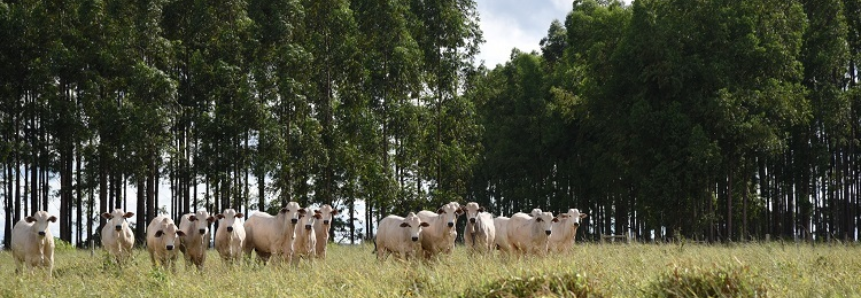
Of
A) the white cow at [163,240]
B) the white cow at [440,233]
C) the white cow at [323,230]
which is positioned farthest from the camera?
the white cow at [323,230]

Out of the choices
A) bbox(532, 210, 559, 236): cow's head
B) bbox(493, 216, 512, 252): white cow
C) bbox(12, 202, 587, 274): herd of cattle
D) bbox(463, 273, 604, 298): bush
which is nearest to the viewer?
bbox(463, 273, 604, 298): bush

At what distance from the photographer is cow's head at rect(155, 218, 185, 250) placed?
19.4 m

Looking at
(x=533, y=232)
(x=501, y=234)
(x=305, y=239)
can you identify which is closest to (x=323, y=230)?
(x=305, y=239)

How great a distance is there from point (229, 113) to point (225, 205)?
4144 millimetres

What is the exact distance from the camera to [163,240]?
65.8 ft

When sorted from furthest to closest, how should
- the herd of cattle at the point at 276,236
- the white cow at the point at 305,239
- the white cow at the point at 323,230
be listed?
the white cow at the point at 323,230 → the white cow at the point at 305,239 → the herd of cattle at the point at 276,236

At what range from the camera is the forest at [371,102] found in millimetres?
34969

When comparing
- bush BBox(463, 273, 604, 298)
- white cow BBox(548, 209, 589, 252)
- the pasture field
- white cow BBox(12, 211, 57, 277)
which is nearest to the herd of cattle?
white cow BBox(12, 211, 57, 277)

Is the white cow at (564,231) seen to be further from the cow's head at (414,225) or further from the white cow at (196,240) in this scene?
the white cow at (196,240)

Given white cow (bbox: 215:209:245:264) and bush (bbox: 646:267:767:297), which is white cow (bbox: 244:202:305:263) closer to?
white cow (bbox: 215:209:245:264)

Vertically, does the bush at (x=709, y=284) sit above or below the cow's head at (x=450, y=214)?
below

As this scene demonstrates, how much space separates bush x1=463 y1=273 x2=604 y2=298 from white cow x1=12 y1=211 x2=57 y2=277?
1248 centimetres

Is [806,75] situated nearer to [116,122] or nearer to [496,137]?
[496,137]

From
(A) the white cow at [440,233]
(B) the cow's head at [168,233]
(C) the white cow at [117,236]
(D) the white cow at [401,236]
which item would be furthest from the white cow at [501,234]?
(C) the white cow at [117,236]
